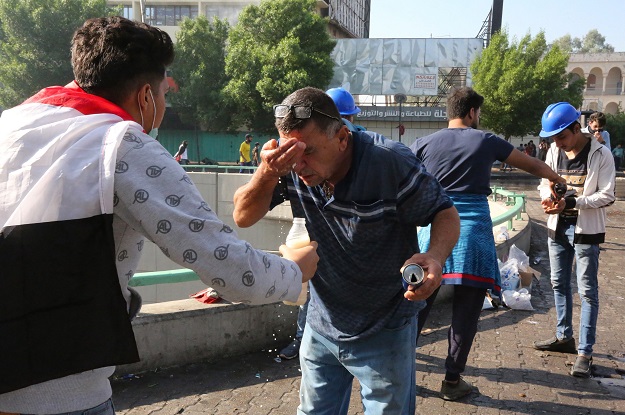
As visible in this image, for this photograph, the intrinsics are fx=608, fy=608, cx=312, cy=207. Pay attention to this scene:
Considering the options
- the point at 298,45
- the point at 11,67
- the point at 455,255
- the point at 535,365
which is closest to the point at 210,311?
the point at 455,255

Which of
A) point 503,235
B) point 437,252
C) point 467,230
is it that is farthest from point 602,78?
point 437,252

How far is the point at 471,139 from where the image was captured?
4.21 meters

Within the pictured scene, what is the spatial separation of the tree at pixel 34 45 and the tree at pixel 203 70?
6.40m

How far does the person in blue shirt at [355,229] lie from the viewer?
2391mm

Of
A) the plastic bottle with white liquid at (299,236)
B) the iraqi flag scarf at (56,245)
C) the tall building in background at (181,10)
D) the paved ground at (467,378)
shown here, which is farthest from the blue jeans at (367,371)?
the tall building in background at (181,10)

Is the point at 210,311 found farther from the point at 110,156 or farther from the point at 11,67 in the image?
the point at 11,67

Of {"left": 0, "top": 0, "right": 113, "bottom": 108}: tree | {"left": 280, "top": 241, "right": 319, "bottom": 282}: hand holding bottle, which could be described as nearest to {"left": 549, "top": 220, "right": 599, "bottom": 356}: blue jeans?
{"left": 280, "top": 241, "right": 319, "bottom": 282}: hand holding bottle

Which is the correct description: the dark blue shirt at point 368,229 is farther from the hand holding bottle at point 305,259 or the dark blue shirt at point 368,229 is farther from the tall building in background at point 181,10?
the tall building in background at point 181,10

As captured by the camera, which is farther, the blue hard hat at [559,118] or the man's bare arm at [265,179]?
the blue hard hat at [559,118]

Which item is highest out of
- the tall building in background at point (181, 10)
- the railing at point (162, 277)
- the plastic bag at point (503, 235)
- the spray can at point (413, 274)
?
the tall building in background at point (181, 10)

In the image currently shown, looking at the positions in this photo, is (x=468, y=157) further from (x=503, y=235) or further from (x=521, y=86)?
(x=521, y=86)

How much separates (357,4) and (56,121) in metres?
72.3

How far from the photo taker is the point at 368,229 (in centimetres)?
248

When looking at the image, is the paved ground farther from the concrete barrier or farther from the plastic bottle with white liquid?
the plastic bottle with white liquid
